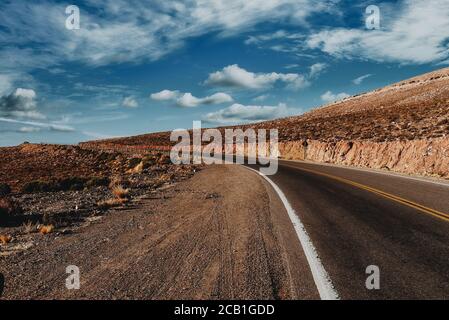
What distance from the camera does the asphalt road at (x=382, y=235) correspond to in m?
5.23

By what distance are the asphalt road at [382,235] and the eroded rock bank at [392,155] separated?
5569mm

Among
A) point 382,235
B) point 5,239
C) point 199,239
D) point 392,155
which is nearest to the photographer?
point 382,235

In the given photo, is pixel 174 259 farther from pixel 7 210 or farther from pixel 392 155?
pixel 392 155

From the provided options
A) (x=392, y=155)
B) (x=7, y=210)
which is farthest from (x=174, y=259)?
(x=392, y=155)

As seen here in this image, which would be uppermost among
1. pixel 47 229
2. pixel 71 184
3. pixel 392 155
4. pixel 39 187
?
pixel 392 155

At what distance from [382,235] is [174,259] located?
4156 millimetres

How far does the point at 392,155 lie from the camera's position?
2294cm

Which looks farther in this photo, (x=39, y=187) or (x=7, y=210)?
(x=39, y=187)

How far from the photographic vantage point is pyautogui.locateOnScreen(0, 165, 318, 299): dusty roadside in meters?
5.39

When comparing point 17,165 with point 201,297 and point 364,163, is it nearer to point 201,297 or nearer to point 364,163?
point 364,163

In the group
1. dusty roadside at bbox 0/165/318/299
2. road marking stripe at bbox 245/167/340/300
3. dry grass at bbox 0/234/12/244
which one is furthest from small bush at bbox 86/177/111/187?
road marking stripe at bbox 245/167/340/300

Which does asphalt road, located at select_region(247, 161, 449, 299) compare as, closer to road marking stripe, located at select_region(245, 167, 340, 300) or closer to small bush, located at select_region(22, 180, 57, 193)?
road marking stripe, located at select_region(245, 167, 340, 300)

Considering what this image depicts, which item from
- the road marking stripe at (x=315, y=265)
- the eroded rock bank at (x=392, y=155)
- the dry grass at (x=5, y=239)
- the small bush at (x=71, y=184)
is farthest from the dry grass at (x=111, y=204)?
the eroded rock bank at (x=392, y=155)
